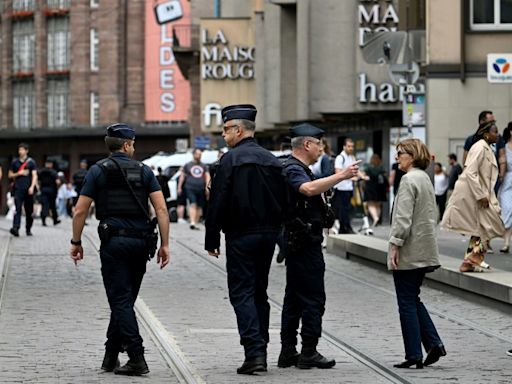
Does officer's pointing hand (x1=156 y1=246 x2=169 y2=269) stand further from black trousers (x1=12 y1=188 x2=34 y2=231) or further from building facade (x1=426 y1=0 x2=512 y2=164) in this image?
building facade (x1=426 y1=0 x2=512 y2=164)

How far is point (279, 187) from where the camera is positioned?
400 inches

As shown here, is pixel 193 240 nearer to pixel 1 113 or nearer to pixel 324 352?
pixel 324 352

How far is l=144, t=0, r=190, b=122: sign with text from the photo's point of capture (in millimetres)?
73188

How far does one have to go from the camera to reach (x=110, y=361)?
10109 mm

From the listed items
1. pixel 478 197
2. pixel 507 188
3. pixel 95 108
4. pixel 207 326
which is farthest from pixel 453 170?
pixel 95 108

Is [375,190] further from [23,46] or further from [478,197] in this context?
[23,46]

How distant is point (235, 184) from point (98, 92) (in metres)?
69.0

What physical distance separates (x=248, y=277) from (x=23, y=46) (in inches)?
2902

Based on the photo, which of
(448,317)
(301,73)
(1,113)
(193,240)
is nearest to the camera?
(448,317)

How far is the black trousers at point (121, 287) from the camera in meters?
9.98

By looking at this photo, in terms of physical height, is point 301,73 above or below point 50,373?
above

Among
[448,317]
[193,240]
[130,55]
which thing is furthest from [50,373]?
[130,55]

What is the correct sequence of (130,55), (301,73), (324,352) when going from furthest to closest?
(130,55) < (301,73) < (324,352)

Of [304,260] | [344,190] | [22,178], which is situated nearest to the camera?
[304,260]
